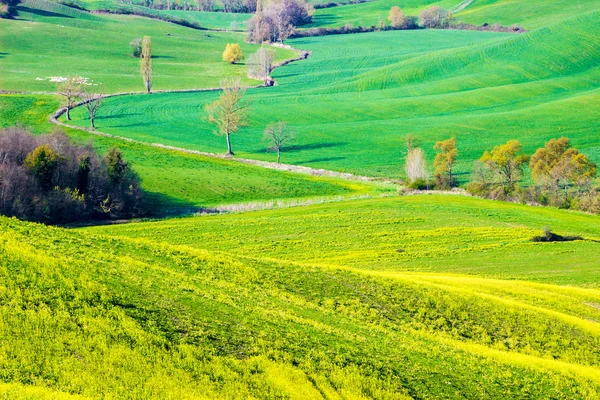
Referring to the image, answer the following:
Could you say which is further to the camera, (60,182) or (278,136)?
(278,136)

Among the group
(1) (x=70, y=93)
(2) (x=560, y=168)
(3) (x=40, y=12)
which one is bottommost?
(2) (x=560, y=168)

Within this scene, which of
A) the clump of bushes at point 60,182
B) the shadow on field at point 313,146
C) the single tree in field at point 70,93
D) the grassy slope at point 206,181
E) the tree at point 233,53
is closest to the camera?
the clump of bushes at point 60,182

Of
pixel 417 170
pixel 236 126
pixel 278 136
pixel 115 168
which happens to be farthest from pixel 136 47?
pixel 115 168

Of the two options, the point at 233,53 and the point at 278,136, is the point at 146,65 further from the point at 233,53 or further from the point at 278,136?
the point at 278,136

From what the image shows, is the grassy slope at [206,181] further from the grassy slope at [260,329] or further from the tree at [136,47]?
the tree at [136,47]

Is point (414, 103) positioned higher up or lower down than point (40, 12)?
lower down

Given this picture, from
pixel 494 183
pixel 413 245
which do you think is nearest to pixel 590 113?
pixel 494 183

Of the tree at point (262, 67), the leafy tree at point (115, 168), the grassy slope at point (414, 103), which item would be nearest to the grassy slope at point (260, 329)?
the leafy tree at point (115, 168)

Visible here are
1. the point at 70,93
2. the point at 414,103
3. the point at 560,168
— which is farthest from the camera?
the point at 414,103
